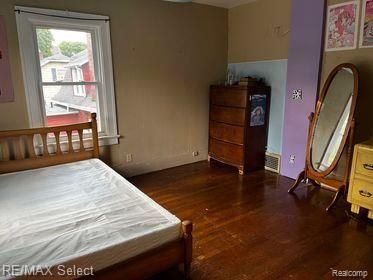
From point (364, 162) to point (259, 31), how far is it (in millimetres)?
2282

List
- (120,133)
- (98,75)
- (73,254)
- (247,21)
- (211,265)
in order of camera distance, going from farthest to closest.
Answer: (247,21) < (120,133) < (98,75) < (211,265) < (73,254)

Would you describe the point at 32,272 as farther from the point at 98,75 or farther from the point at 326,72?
the point at 326,72

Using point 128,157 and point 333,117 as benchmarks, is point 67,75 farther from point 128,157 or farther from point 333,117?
point 333,117

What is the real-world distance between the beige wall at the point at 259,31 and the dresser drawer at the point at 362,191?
1.83 meters

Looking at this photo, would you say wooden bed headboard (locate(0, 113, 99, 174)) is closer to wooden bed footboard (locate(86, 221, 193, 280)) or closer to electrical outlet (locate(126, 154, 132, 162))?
electrical outlet (locate(126, 154, 132, 162))

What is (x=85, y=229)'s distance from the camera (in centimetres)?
159

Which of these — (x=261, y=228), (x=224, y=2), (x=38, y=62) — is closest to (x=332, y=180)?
(x=261, y=228)

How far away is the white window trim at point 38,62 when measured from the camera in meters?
2.69

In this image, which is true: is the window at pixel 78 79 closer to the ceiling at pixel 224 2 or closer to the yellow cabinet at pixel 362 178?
the ceiling at pixel 224 2

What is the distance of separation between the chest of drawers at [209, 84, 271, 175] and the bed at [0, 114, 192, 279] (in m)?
1.89

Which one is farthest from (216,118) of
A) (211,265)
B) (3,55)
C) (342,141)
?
(3,55)

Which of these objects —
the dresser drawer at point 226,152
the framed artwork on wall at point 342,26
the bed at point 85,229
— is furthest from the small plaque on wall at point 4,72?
the framed artwork on wall at point 342,26

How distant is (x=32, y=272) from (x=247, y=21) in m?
3.89

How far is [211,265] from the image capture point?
6.26 ft
